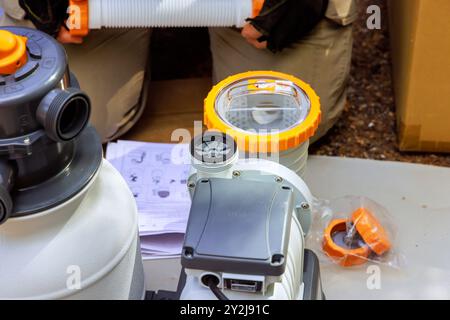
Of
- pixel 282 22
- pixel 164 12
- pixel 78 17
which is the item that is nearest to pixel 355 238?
pixel 282 22

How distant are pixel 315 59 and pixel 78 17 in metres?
0.47

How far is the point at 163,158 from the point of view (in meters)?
1.45

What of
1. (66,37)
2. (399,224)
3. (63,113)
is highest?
(63,113)

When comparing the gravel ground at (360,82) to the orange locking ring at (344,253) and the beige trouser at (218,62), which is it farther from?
the orange locking ring at (344,253)

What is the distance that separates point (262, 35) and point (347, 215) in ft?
1.25

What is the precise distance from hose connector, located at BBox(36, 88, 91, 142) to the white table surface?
0.46 m

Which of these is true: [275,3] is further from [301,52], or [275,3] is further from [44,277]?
[44,277]

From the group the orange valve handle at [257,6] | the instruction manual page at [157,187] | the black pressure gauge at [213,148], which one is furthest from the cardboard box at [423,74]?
the black pressure gauge at [213,148]

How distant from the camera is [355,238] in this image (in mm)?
1253

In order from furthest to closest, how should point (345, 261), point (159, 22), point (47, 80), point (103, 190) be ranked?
point (159, 22) < point (345, 261) < point (103, 190) < point (47, 80)

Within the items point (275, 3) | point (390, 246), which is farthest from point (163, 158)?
point (390, 246)

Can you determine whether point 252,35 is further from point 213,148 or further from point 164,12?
point 213,148

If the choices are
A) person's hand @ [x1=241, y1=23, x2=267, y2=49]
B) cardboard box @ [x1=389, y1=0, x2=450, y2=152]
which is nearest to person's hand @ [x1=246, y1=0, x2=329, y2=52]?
person's hand @ [x1=241, y1=23, x2=267, y2=49]

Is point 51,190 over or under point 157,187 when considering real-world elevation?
over
